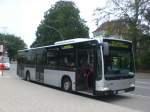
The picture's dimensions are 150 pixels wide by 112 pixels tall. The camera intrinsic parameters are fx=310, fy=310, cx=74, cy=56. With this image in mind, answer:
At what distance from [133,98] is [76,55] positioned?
3.44 metres

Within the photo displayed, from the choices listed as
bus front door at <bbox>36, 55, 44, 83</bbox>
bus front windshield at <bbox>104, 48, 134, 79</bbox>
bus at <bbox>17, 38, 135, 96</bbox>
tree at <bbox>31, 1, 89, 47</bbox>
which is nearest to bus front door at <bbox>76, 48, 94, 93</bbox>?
bus at <bbox>17, 38, 135, 96</bbox>

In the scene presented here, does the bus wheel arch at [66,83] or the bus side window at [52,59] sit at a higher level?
the bus side window at [52,59]

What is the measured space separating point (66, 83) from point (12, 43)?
352 feet

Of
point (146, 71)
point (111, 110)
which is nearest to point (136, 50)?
point (146, 71)

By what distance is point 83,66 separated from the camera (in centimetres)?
1471

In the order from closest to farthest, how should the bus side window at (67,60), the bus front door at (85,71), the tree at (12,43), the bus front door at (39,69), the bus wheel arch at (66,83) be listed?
the bus front door at (85,71) < the bus side window at (67,60) < the bus wheel arch at (66,83) < the bus front door at (39,69) < the tree at (12,43)

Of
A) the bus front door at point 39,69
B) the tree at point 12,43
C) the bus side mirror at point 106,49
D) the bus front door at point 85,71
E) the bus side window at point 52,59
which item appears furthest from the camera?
the tree at point 12,43

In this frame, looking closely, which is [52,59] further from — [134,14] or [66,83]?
[134,14]

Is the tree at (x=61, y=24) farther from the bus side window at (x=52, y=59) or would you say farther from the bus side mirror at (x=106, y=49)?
the bus side mirror at (x=106, y=49)

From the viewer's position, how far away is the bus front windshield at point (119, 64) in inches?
530

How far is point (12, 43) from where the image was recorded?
121 metres

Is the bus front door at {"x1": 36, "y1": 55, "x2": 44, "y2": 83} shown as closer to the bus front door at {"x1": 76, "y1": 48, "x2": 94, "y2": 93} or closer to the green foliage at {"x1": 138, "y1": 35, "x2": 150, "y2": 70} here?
the bus front door at {"x1": 76, "y1": 48, "x2": 94, "y2": 93}

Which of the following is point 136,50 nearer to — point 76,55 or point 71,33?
point 71,33

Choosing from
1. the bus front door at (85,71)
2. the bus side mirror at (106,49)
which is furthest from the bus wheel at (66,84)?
the bus side mirror at (106,49)
